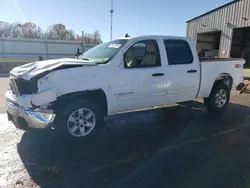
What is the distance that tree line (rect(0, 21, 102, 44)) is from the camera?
51938 millimetres

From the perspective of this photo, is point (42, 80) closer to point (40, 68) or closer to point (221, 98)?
point (40, 68)

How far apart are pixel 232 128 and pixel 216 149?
1.54 metres

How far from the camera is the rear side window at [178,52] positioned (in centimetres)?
560

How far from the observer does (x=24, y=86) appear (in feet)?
13.6

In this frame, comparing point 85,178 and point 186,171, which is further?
point 186,171

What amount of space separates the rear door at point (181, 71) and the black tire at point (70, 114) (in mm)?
1879

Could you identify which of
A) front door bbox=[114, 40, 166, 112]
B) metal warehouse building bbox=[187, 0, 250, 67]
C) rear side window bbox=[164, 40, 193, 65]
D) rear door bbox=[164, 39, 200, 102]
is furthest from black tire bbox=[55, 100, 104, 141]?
metal warehouse building bbox=[187, 0, 250, 67]

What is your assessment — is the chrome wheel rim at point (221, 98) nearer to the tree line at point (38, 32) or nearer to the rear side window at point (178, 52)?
the rear side window at point (178, 52)

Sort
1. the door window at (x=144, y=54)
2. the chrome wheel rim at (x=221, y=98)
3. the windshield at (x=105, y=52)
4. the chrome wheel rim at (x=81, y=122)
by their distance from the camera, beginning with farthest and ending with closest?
1. the chrome wheel rim at (x=221, y=98)
2. the door window at (x=144, y=54)
3. the windshield at (x=105, y=52)
4. the chrome wheel rim at (x=81, y=122)

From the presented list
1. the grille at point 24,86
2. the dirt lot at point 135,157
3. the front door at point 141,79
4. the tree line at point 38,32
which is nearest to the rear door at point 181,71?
the front door at point 141,79

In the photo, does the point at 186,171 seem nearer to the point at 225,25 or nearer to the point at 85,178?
the point at 85,178

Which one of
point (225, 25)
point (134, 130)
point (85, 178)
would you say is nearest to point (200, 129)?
point (134, 130)

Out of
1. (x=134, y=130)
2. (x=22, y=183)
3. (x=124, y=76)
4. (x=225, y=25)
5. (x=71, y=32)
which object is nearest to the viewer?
(x=22, y=183)

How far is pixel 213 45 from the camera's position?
33000 mm
